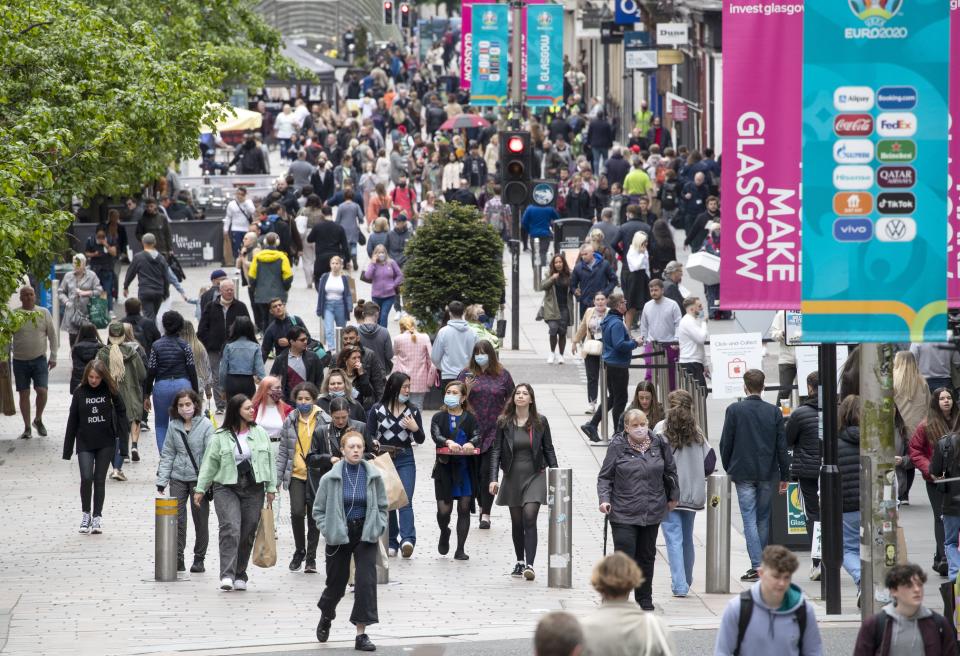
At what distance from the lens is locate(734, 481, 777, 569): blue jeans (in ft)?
47.3

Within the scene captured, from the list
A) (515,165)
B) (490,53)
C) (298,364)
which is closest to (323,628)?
(298,364)

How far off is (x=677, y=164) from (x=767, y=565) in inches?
1192

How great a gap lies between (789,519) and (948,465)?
1672mm

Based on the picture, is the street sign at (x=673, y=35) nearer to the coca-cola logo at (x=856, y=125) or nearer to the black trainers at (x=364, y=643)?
the black trainers at (x=364, y=643)

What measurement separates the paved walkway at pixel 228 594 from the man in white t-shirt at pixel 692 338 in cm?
189

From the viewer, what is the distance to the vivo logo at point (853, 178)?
9.97 metres

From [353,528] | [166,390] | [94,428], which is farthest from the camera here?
[166,390]

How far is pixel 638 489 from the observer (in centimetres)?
1309

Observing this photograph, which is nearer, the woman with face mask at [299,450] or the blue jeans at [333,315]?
the woman with face mask at [299,450]

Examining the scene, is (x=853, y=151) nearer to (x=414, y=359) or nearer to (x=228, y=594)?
(x=228, y=594)

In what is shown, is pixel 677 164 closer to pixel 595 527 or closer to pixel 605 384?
pixel 605 384

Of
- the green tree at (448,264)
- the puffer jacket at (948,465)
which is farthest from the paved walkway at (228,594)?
the green tree at (448,264)

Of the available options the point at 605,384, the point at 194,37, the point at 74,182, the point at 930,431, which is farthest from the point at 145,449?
the point at 194,37

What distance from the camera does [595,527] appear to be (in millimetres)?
16391
